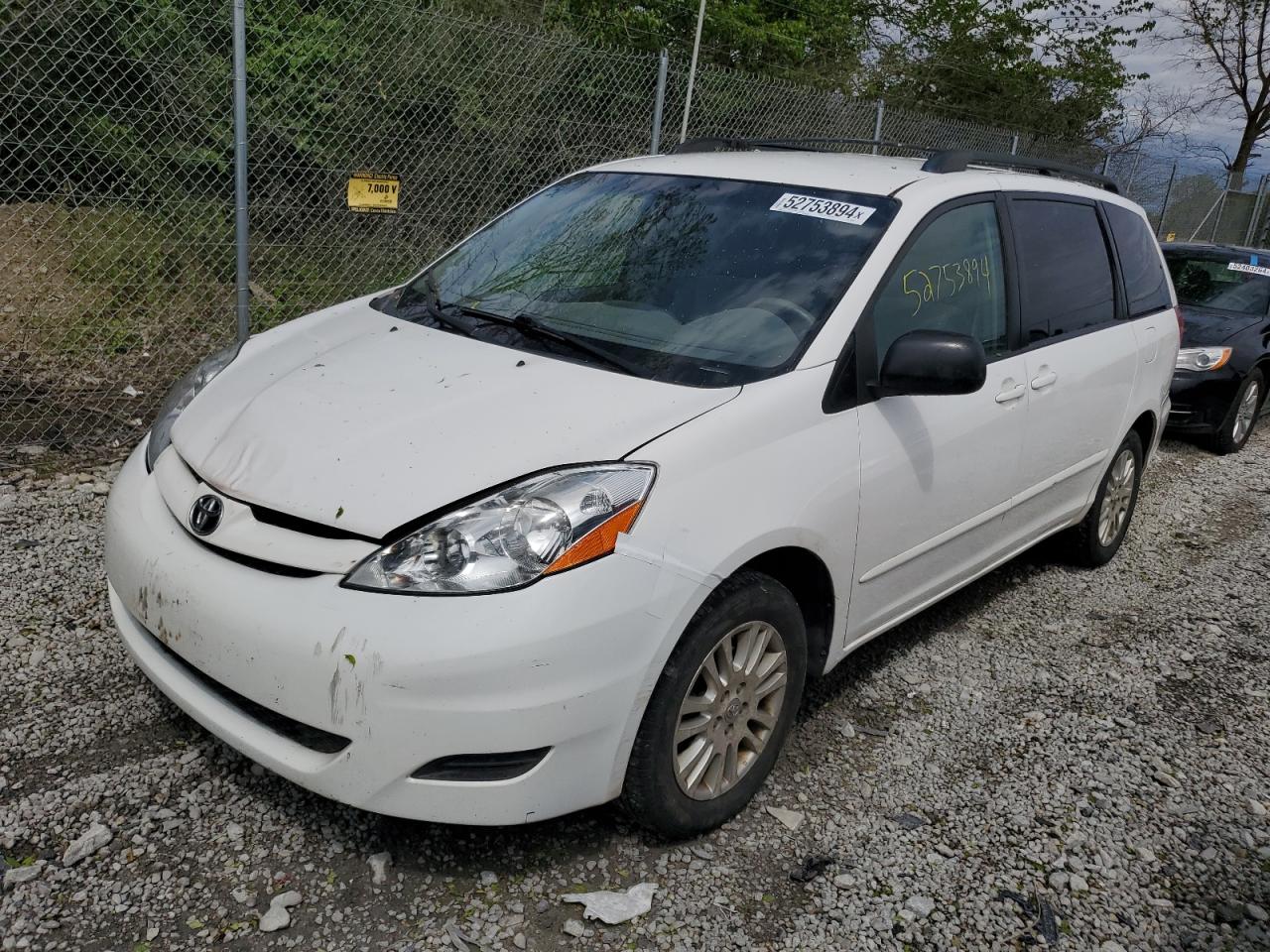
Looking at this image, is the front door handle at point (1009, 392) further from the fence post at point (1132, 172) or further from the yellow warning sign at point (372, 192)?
the fence post at point (1132, 172)

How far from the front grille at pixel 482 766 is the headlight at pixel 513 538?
0.38 metres

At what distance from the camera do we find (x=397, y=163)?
710 cm

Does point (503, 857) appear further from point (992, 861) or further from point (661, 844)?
point (992, 861)

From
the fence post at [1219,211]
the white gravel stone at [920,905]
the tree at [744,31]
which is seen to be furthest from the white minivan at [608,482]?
the fence post at [1219,211]

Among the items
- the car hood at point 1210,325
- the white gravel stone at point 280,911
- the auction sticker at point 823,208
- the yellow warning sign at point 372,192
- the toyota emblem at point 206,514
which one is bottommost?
the white gravel stone at point 280,911

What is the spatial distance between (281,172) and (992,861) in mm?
6117

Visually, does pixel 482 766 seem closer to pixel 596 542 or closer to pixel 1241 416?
pixel 596 542

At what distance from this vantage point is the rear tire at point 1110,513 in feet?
15.6

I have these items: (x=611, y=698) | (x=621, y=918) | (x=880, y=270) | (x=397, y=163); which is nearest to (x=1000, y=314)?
(x=880, y=270)

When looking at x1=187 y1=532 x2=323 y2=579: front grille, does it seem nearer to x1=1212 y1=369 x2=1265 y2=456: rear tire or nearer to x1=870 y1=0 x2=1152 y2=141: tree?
x1=1212 y1=369 x2=1265 y2=456: rear tire

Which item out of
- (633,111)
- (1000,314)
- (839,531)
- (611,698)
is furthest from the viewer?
(633,111)

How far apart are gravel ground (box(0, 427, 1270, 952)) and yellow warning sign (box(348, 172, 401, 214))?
256 cm

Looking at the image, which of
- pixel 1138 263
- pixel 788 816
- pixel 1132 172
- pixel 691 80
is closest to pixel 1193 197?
pixel 1132 172

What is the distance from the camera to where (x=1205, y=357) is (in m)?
7.64
